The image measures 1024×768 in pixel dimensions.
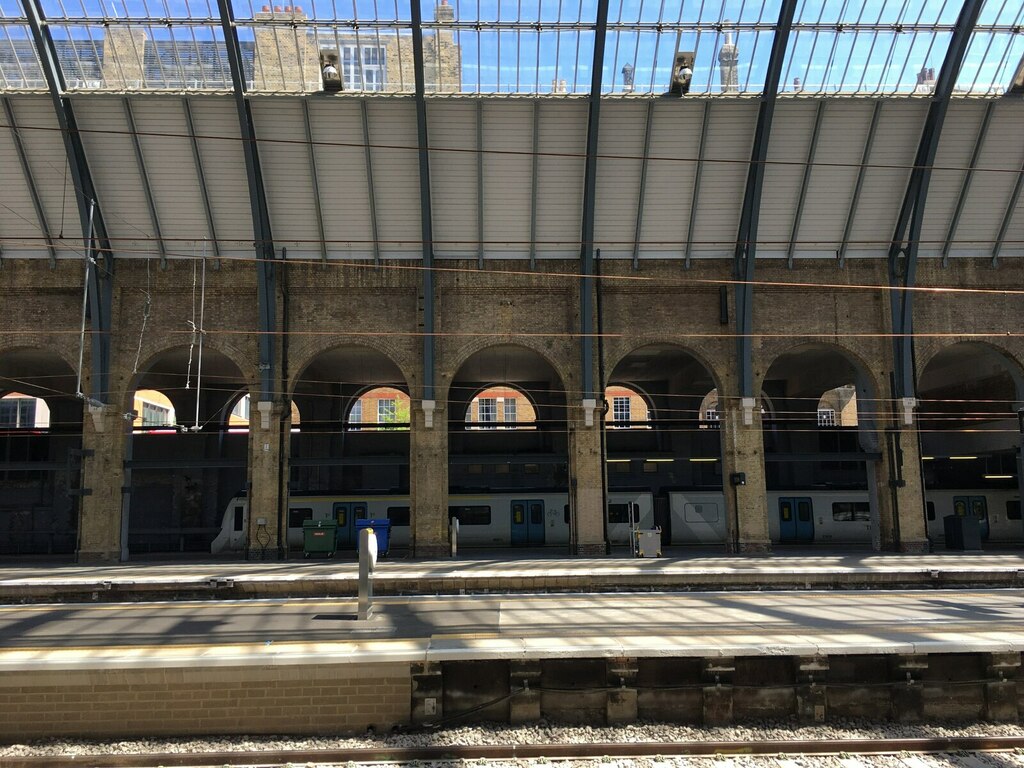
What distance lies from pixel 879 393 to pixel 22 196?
28855 millimetres

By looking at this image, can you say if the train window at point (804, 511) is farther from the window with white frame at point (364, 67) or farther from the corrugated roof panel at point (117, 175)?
the corrugated roof panel at point (117, 175)

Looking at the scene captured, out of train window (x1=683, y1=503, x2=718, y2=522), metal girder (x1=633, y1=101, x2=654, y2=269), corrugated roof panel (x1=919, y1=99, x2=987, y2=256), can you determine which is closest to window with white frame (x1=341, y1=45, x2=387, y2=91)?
metal girder (x1=633, y1=101, x2=654, y2=269)

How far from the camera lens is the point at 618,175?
2302cm

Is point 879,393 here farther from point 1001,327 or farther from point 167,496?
point 167,496

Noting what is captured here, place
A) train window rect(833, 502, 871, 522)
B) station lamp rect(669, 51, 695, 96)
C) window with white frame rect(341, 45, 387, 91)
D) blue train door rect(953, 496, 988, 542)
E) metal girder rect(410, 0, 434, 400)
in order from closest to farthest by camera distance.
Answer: metal girder rect(410, 0, 434, 400) < station lamp rect(669, 51, 695, 96) < window with white frame rect(341, 45, 387, 91) < blue train door rect(953, 496, 988, 542) < train window rect(833, 502, 871, 522)

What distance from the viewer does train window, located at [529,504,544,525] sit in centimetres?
2795

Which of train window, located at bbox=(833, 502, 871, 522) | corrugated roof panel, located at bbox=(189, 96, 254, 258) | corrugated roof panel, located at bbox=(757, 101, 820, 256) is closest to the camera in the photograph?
corrugated roof panel, located at bbox=(189, 96, 254, 258)

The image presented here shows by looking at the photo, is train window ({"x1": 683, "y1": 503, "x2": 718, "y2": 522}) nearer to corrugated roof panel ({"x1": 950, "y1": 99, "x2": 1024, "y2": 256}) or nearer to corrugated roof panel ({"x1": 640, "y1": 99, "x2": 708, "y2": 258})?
corrugated roof panel ({"x1": 640, "y1": 99, "x2": 708, "y2": 258})

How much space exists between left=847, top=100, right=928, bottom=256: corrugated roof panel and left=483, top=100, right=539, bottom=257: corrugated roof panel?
34.7ft

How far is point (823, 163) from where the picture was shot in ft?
74.7

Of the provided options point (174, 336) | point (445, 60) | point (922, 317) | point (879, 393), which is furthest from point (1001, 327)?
point (174, 336)

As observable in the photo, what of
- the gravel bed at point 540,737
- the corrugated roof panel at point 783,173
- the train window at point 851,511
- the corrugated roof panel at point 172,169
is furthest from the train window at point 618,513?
the gravel bed at point 540,737

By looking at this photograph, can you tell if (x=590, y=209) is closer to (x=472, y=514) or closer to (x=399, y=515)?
(x=472, y=514)

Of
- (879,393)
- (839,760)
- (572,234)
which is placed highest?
(572,234)
